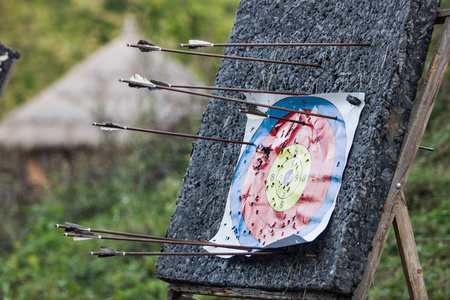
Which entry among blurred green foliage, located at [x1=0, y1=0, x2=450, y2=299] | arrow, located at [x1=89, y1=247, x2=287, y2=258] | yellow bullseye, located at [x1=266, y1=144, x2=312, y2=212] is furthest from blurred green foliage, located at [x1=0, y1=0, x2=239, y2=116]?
arrow, located at [x1=89, y1=247, x2=287, y2=258]

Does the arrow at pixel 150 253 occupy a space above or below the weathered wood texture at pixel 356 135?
below

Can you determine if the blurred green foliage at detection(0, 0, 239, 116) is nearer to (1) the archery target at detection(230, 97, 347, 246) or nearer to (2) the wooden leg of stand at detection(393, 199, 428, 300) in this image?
(1) the archery target at detection(230, 97, 347, 246)

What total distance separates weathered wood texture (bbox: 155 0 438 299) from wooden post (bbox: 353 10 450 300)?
0.8 inches

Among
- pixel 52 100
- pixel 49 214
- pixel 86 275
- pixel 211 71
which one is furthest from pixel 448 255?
pixel 52 100

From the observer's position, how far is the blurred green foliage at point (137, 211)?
4.51 metres

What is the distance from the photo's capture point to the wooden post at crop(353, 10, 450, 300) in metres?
1.82

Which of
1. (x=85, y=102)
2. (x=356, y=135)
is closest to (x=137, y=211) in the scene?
(x=85, y=102)

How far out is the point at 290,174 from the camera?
2.13 m

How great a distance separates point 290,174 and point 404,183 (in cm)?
41

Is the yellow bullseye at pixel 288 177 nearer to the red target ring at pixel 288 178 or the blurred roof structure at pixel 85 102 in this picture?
the red target ring at pixel 288 178

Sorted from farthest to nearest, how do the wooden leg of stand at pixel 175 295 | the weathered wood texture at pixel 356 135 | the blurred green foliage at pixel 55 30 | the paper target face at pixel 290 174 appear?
the blurred green foliage at pixel 55 30 → the wooden leg of stand at pixel 175 295 → the paper target face at pixel 290 174 → the weathered wood texture at pixel 356 135

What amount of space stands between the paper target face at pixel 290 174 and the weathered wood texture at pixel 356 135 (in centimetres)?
5

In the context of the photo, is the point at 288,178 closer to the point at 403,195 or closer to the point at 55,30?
the point at 403,195

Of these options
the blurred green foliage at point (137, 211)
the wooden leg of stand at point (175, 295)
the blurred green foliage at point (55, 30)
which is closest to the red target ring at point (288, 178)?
the wooden leg of stand at point (175, 295)
